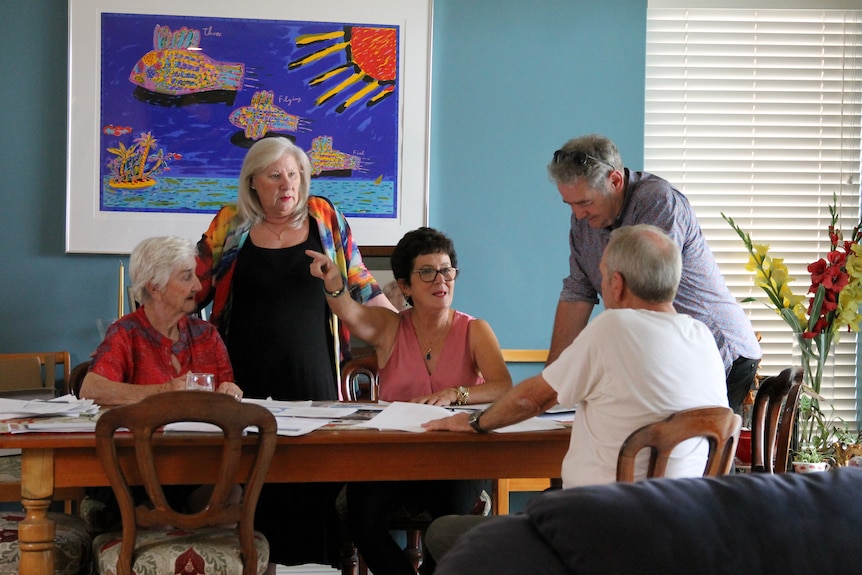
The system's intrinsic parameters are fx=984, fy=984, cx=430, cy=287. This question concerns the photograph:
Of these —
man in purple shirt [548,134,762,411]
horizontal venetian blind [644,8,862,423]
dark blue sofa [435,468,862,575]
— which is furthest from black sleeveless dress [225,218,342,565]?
horizontal venetian blind [644,8,862,423]

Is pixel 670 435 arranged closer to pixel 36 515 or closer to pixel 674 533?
pixel 674 533

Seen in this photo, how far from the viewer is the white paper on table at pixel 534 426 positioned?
225 centimetres

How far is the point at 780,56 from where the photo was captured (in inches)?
179

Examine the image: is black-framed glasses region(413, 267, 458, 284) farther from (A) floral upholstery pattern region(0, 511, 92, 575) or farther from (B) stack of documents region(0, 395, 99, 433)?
(A) floral upholstery pattern region(0, 511, 92, 575)

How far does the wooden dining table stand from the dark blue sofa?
1.02 metres

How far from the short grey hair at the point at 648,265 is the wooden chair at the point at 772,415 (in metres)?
0.79

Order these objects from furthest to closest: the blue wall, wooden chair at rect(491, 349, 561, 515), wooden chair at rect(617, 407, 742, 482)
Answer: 1. the blue wall
2. wooden chair at rect(491, 349, 561, 515)
3. wooden chair at rect(617, 407, 742, 482)

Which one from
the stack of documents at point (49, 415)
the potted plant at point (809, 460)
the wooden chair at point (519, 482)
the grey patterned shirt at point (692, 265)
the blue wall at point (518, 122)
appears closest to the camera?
the stack of documents at point (49, 415)

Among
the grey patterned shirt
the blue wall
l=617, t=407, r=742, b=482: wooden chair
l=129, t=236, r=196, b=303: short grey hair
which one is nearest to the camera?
l=617, t=407, r=742, b=482: wooden chair

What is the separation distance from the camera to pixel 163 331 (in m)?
2.75

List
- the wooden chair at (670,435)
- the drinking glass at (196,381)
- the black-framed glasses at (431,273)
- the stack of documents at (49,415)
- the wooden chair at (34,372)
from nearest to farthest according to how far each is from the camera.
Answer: the wooden chair at (670,435)
the stack of documents at (49,415)
the drinking glass at (196,381)
the black-framed glasses at (431,273)
the wooden chair at (34,372)

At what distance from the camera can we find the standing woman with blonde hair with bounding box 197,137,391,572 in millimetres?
2918

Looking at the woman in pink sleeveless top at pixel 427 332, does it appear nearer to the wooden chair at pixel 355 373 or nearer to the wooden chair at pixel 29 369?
the wooden chair at pixel 355 373

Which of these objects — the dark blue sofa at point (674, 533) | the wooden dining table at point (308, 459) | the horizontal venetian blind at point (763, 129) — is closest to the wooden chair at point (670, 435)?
the wooden dining table at point (308, 459)
